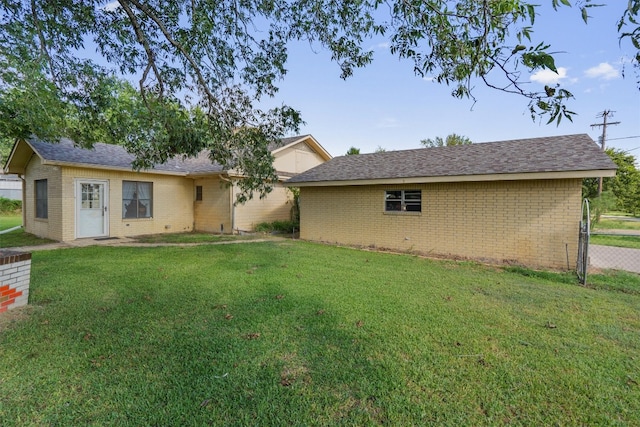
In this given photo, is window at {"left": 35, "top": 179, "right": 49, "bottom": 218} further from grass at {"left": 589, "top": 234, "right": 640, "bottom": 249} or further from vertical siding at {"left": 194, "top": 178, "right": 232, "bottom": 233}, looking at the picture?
grass at {"left": 589, "top": 234, "right": 640, "bottom": 249}

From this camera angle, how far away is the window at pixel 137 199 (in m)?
12.9

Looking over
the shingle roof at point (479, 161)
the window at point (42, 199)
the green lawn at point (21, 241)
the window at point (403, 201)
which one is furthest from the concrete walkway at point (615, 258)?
the window at point (42, 199)

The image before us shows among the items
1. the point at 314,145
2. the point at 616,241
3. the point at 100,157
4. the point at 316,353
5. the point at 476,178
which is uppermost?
the point at 314,145

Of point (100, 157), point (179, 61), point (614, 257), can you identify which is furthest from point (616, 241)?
point (100, 157)

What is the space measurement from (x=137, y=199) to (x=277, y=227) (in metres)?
6.03

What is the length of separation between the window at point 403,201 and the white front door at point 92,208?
10455 mm

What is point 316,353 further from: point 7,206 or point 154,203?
point 7,206

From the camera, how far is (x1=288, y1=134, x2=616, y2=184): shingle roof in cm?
807

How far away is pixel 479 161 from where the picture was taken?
31.8 feet

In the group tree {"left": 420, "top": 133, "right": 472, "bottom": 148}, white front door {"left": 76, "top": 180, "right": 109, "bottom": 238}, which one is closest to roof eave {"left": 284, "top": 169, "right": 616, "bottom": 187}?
white front door {"left": 76, "top": 180, "right": 109, "bottom": 238}

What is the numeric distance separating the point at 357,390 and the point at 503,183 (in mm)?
8093

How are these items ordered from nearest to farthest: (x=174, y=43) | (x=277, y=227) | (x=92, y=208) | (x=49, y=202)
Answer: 1. (x=174, y=43)
2. (x=49, y=202)
3. (x=92, y=208)
4. (x=277, y=227)

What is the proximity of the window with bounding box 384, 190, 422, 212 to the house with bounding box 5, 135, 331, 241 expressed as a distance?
13.6 feet

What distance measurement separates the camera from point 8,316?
4180mm
